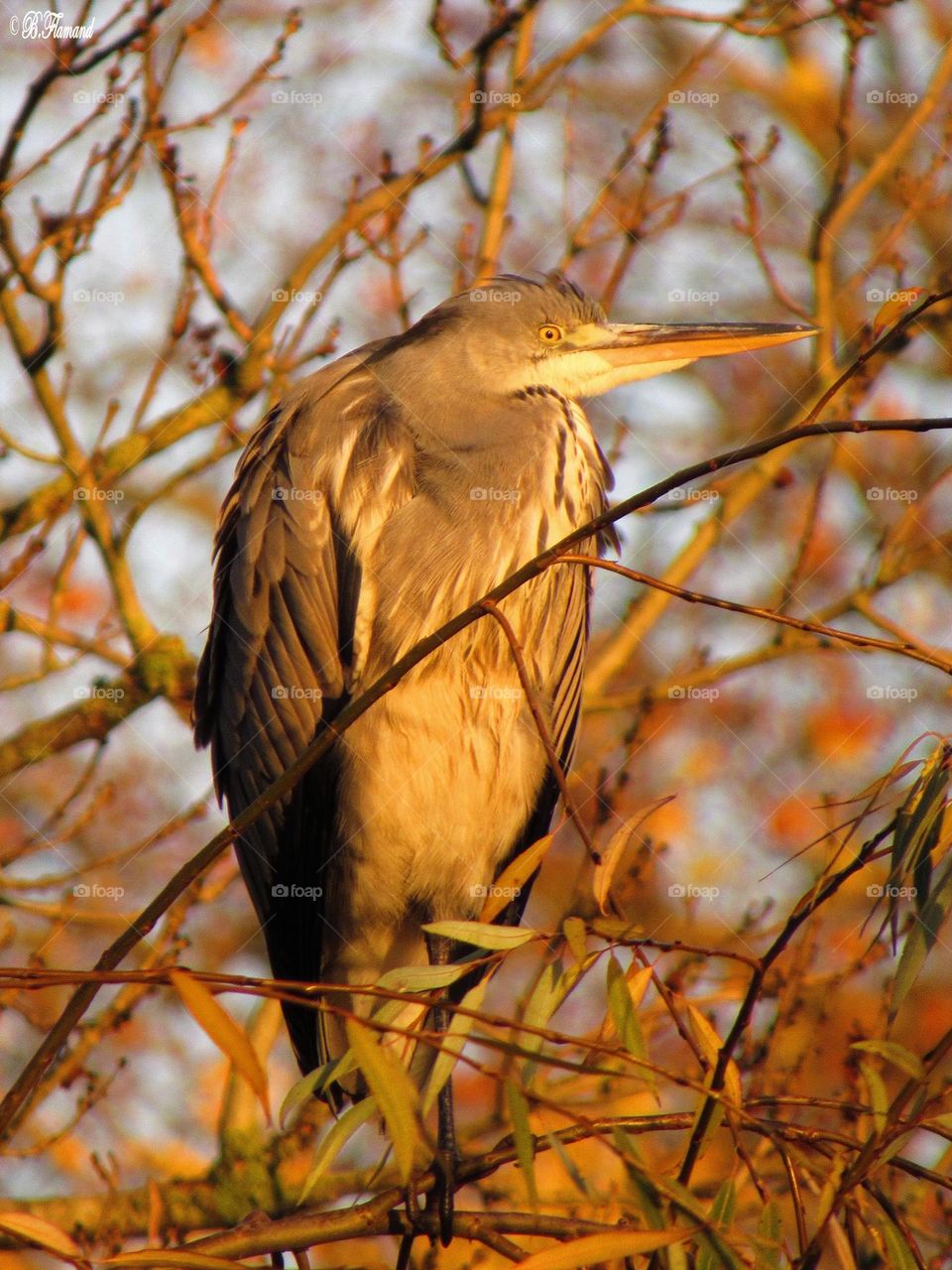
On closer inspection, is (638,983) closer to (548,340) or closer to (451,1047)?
(451,1047)

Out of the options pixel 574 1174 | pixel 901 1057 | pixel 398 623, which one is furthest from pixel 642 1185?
pixel 398 623

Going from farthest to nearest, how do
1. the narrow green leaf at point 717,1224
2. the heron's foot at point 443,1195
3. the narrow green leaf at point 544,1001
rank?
the heron's foot at point 443,1195 → the narrow green leaf at point 544,1001 → the narrow green leaf at point 717,1224

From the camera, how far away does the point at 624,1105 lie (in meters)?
3.50

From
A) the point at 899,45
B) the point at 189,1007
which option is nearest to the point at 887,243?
the point at 189,1007

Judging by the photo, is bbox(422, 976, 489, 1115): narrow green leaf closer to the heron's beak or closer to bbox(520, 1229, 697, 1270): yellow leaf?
bbox(520, 1229, 697, 1270): yellow leaf

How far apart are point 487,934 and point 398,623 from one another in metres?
1.49

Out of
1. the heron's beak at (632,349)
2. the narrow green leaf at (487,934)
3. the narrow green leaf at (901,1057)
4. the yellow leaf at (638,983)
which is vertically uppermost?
the heron's beak at (632,349)

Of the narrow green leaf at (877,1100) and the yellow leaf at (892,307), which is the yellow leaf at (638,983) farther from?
the yellow leaf at (892,307)

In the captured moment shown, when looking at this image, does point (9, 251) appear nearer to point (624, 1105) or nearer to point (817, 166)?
point (624, 1105)

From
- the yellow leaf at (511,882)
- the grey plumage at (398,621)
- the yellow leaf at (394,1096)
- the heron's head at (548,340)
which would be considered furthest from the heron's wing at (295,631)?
the yellow leaf at (394,1096)

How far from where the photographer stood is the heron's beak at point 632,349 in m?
3.27

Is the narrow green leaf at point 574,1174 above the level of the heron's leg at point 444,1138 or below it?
below

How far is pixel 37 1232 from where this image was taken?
1.26m

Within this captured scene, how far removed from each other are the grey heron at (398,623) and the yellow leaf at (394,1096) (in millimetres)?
1673
